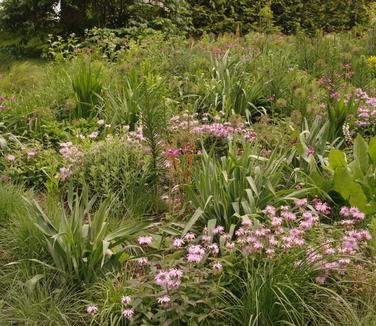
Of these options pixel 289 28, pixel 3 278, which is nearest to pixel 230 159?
pixel 3 278

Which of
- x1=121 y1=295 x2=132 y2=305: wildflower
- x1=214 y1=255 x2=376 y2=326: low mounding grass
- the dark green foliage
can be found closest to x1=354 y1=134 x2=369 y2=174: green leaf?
x1=214 y1=255 x2=376 y2=326: low mounding grass

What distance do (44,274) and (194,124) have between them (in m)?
2.09

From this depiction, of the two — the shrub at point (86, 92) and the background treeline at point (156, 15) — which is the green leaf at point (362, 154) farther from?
the background treeline at point (156, 15)

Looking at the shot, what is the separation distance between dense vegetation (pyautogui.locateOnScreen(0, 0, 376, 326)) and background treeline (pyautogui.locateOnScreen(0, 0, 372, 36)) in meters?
2.56

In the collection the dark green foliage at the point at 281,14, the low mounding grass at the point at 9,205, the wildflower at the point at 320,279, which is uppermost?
the wildflower at the point at 320,279

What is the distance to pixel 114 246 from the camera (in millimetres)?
3555

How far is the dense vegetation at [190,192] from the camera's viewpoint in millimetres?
3064

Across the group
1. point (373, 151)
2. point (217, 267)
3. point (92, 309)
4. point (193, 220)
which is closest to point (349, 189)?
point (373, 151)

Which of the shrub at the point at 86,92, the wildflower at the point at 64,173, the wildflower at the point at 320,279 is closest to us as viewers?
the wildflower at the point at 320,279

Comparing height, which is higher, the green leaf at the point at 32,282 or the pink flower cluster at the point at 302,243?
the pink flower cluster at the point at 302,243

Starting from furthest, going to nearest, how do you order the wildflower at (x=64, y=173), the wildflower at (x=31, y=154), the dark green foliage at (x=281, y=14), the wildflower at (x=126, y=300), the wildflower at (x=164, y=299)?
A: the dark green foliage at (x=281, y=14) < the wildflower at (x=31, y=154) < the wildflower at (x=64, y=173) < the wildflower at (x=126, y=300) < the wildflower at (x=164, y=299)

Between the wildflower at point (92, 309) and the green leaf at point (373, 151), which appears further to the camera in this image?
the green leaf at point (373, 151)

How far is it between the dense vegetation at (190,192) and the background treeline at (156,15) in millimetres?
2563

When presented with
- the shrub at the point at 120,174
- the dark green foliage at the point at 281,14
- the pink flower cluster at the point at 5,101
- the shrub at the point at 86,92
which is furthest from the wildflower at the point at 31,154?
the dark green foliage at the point at 281,14
